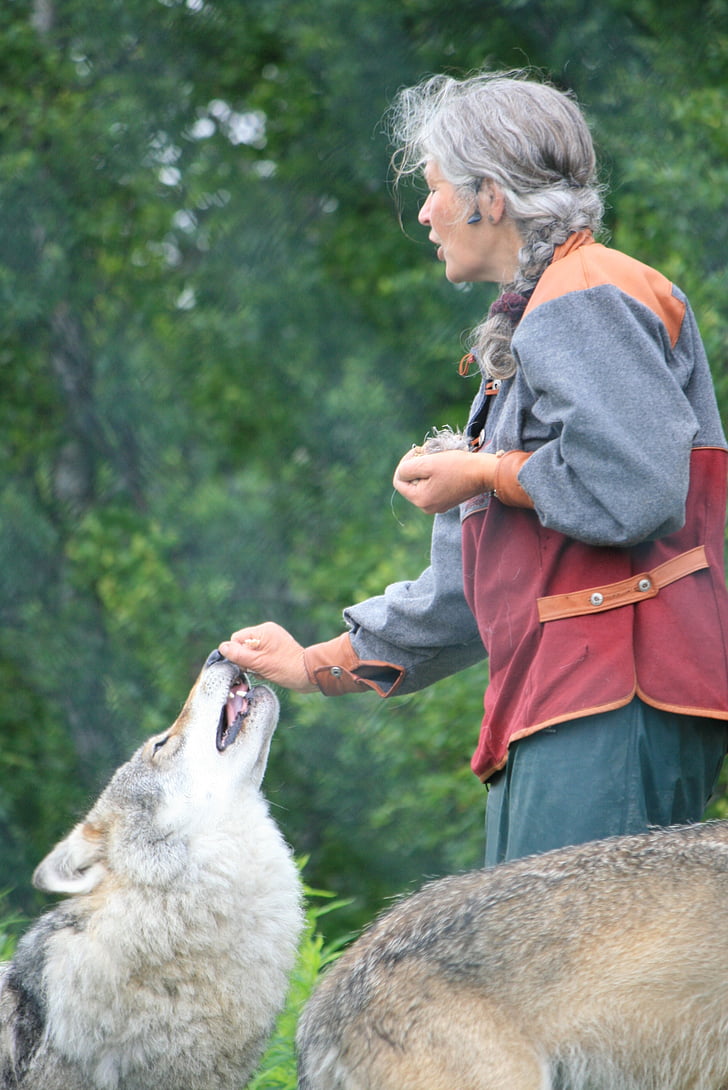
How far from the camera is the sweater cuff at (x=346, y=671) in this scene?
2.56 meters

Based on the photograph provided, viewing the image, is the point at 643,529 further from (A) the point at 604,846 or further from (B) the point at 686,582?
(A) the point at 604,846

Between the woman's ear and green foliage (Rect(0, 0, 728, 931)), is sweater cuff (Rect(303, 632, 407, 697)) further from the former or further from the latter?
green foliage (Rect(0, 0, 728, 931))

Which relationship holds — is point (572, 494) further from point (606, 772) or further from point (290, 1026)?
point (290, 1026)

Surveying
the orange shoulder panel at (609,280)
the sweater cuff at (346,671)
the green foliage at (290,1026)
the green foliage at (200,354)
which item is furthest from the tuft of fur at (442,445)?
the green foliage at (200,354)

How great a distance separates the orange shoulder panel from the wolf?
1205mm

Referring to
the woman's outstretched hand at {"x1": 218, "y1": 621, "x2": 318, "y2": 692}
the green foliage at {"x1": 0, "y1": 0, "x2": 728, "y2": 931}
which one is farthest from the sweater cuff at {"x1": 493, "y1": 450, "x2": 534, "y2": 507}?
the green foliage at {"x1": 0, "y1": 0, "x2": 728, "y2": 931}

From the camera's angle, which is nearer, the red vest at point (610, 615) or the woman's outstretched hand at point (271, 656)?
the red vest at point (610, 615)

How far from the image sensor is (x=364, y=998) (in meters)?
1.89

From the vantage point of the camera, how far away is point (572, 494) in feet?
6.33

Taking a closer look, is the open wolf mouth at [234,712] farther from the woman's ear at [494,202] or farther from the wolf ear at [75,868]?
the woman's ear at [494,202]

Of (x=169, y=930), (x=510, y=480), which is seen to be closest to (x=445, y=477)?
(x=510, y=480)

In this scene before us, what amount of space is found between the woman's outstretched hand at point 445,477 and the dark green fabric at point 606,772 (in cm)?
46

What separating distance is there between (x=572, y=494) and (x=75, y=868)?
1.47 meters

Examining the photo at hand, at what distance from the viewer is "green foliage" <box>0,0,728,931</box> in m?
6.71
